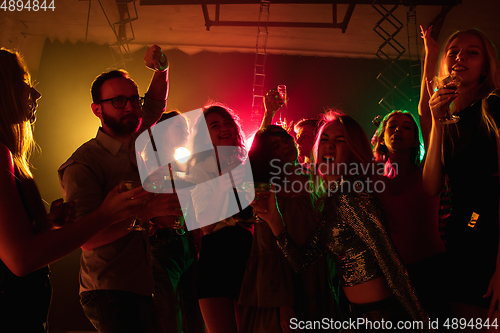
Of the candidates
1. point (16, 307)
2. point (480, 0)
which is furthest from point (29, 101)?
point (480, 0)

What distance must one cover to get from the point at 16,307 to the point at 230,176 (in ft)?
3.90

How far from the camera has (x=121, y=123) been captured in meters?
1.91

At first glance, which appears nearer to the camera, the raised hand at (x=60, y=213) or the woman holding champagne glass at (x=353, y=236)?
the raised hand at (x=60, y=213)

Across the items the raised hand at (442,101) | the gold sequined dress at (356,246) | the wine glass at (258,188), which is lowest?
the gold sequined dress at (356,246)

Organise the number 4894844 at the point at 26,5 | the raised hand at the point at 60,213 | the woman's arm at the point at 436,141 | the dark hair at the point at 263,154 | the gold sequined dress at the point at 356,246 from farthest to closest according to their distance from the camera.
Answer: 1. the number 4894844 at the point at 26,5
2. the dark hair at the point at 263,154
3. the woman's arm at the point at 436,141
4. the gold sequined dress at the point at 356,246
5. the raised hand at the point at 60,213

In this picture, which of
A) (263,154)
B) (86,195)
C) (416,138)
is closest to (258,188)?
(263,154)

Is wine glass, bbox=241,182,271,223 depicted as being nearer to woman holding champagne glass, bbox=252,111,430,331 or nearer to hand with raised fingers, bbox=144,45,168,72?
woman holding champagne glass, bbox=252,111,430,331

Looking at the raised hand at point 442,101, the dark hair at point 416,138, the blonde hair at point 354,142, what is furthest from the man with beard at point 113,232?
the dark hair at point 416,138

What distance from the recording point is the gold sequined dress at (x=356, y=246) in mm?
1433

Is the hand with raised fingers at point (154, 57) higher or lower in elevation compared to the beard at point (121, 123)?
higher

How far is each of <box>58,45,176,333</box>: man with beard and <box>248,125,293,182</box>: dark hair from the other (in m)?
0.73

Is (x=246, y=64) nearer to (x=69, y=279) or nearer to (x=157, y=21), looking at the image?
(x=157, y=21)

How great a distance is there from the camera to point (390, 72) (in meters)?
5.63

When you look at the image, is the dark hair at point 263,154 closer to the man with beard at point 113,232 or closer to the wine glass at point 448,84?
Answer: the man with beard at point 113,232
